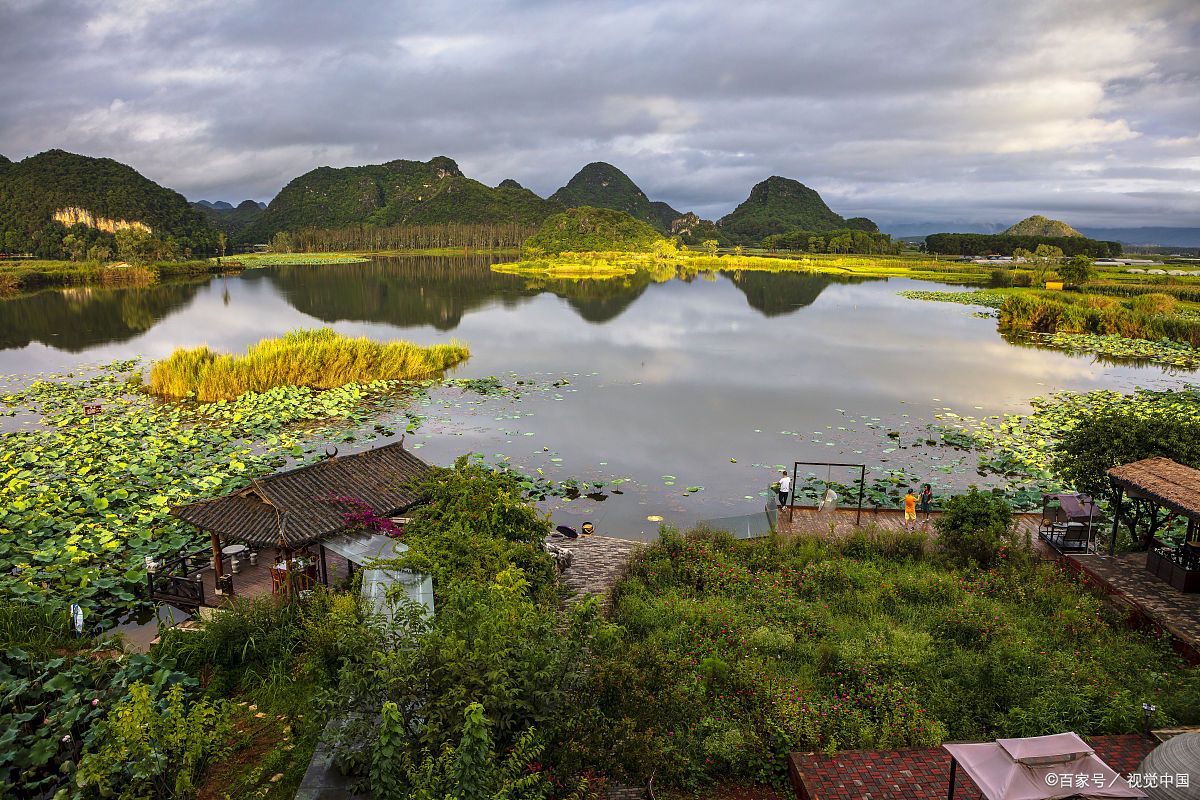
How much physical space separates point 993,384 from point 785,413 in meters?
12.0

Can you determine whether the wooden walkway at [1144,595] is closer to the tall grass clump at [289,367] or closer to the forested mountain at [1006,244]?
the tall grass clump at [289,367]

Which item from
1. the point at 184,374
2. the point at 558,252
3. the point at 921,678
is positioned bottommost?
the point at 921,678

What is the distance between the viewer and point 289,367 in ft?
91.7

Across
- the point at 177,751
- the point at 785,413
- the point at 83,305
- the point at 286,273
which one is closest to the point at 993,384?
the point at 785,413

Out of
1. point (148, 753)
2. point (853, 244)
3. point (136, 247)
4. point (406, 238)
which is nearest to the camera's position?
point (148, 753)

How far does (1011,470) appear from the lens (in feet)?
63.8

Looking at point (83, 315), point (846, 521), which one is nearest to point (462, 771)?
point (846, 521)

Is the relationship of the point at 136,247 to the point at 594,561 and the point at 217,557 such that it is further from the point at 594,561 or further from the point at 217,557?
the point at 594,561

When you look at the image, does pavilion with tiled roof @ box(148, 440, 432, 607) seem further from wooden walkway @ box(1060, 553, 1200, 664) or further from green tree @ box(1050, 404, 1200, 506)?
green tree @ box(1050, 404, 1200, 506)

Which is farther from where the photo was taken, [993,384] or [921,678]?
[993,384]

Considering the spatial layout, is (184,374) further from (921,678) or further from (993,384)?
(993,384)

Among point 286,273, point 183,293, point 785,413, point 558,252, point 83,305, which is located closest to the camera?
point 785,413

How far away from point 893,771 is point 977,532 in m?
7.37

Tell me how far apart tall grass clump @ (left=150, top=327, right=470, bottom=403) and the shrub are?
23.4 meters
